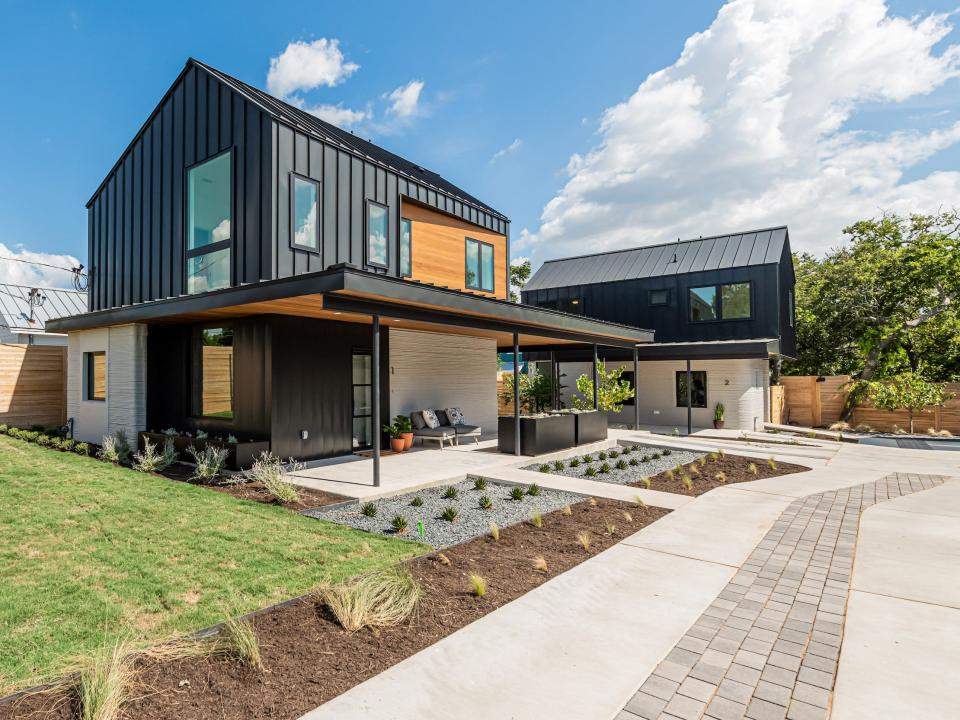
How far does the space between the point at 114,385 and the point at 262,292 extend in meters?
6.00

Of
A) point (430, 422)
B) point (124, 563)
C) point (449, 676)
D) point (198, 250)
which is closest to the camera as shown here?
point (449, 676)

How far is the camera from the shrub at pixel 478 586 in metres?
3.72

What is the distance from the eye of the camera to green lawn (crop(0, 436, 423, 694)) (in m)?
3.24

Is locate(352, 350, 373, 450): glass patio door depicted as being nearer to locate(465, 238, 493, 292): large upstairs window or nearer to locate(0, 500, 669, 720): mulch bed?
locate(465, 238, 493, 292): large upstairs window

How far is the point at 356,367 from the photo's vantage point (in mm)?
10625

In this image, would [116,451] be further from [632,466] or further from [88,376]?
[632,466]

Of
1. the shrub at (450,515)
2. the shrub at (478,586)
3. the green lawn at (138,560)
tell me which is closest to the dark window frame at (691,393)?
the shrub at (450,515)

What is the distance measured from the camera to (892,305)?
65.2ft

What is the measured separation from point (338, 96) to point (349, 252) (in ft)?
25.2

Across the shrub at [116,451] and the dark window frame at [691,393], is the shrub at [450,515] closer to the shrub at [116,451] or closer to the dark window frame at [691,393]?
the shrub at [116,451]

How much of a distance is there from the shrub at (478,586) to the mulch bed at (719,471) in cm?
462

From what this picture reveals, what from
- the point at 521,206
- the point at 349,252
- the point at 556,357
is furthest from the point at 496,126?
the point at 556,357

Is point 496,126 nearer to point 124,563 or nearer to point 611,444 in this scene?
point 611,444

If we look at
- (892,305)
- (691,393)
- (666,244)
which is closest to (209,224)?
(691,393)
